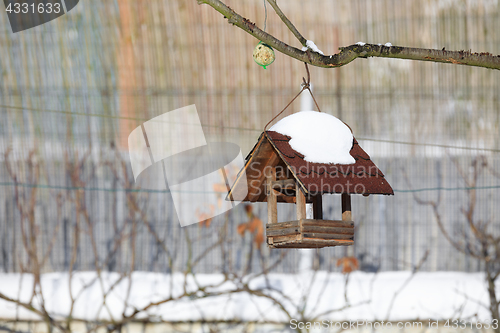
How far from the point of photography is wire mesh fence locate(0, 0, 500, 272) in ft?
11.3

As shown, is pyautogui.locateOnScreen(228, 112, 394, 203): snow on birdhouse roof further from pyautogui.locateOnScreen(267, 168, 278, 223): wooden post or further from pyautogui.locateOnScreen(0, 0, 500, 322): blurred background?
pyautogui.locateOnScreen(0, 0, 500, 322): blurred background

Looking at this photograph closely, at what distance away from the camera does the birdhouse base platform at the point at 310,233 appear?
210cm

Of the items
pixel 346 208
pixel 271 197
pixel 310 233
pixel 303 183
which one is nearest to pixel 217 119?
pixel 271 197

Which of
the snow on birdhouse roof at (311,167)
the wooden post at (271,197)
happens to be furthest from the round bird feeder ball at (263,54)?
the wooden post at (271,197)

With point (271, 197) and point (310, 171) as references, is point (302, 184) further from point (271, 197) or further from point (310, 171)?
point (271, 197)

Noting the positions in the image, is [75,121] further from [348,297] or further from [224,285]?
[348,297]

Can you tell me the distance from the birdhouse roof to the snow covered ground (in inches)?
57.4

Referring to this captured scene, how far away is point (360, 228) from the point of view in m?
3.54

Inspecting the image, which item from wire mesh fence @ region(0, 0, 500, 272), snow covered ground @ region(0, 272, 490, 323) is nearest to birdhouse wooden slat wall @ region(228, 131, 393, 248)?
wire mesh fence @ region(0, 0, 500, 272)

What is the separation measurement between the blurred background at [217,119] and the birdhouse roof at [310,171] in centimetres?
118

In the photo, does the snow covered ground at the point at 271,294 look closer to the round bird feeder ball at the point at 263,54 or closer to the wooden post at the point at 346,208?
A: the wooden post at the point at 346,208

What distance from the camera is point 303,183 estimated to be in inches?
75.2

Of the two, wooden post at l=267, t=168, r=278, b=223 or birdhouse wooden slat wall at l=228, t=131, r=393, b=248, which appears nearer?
birdhouse wooden slat wall at l=228, t=131, r=393, b=248

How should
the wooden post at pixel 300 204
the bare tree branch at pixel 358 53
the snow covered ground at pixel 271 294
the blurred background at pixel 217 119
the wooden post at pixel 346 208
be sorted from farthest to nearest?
the snow covered ground at pixel 271 294 < the blurred background at pixel 217 119 < the wooden post at pixel 346 208 < the wooden post at pixel 300 204 < the bare tree branch at pixel 358 53
